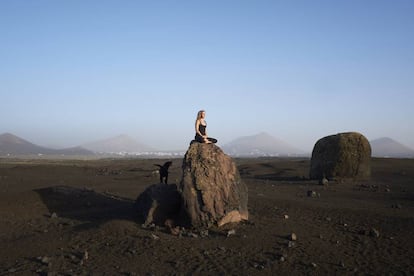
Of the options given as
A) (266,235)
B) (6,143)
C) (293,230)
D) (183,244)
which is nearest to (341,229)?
(293,230)

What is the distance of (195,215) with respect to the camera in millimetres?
11656

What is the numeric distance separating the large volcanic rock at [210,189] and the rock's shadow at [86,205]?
215 cm

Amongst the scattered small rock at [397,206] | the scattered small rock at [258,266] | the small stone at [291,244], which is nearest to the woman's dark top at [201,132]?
the small stone at [291,244]

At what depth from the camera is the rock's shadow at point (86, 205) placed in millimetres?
13993

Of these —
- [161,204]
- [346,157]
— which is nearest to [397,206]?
[346,157]

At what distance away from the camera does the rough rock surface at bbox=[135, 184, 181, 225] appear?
12.3 m

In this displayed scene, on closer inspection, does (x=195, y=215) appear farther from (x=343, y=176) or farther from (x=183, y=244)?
(x=343, y=176)

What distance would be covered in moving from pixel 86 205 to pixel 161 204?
4.76 meters

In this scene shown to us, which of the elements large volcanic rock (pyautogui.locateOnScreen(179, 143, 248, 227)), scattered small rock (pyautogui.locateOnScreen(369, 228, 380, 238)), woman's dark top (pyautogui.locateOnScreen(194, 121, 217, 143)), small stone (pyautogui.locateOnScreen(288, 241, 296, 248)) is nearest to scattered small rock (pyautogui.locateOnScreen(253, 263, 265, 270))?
small stone (pyautogui.locateOnScreen(288, 241, 296, 248))

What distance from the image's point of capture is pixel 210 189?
465 inches

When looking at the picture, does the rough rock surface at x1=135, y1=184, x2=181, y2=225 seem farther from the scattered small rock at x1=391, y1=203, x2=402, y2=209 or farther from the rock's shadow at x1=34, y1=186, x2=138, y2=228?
the scattered small rock at x1=391, y1=203, x2=402, y2=209

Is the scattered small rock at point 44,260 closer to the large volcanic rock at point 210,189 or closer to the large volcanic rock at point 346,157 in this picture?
the large volcanic rock at point 210,189

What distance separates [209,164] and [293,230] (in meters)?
2.81

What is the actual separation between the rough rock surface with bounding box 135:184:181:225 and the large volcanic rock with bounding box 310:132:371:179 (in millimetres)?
13006
